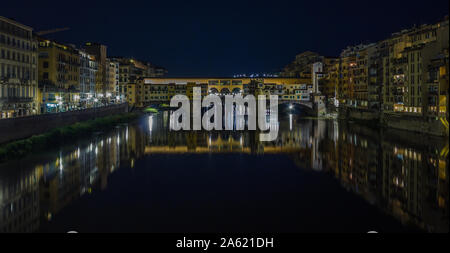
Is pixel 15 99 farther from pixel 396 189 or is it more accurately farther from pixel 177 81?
pixel 177 81

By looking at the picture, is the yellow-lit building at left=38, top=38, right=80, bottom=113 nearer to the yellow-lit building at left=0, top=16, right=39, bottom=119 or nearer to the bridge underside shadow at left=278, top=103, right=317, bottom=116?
the yellow-lit building at left=0, top=16, right=39, bottom=119

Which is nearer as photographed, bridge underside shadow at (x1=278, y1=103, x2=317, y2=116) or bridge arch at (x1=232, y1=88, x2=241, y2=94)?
bridge underside shadow at (x1=278, y1=103, x2=317, y2=116)

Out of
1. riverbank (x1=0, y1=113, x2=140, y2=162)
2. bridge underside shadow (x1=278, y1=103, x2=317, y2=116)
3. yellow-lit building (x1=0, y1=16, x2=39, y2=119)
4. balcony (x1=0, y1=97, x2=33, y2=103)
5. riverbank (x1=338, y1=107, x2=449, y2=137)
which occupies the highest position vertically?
yellow-lit building (x1=0, y1=16, x2=39, y2=119)

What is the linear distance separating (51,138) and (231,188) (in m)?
12.8

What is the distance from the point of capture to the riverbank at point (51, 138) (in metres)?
19.6

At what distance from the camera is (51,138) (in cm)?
2442

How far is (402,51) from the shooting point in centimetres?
3288

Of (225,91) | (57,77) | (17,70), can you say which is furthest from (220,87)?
(17,70)

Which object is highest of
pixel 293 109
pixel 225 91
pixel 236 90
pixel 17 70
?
pixel 236 90

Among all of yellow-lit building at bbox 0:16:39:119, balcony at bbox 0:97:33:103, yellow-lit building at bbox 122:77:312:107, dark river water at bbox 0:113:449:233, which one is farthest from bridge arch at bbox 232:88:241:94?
dark river water at bbox 0:113:449:233

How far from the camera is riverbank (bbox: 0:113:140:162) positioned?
771 inches

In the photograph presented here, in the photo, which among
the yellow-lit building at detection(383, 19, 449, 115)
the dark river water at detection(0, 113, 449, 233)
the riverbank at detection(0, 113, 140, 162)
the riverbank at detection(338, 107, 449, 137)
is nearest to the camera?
the dark river water at detection(0, 113, 449, 233)

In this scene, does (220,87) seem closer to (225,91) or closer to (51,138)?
(225,91)

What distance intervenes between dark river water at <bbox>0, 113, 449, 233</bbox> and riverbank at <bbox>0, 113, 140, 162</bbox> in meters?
0.89
